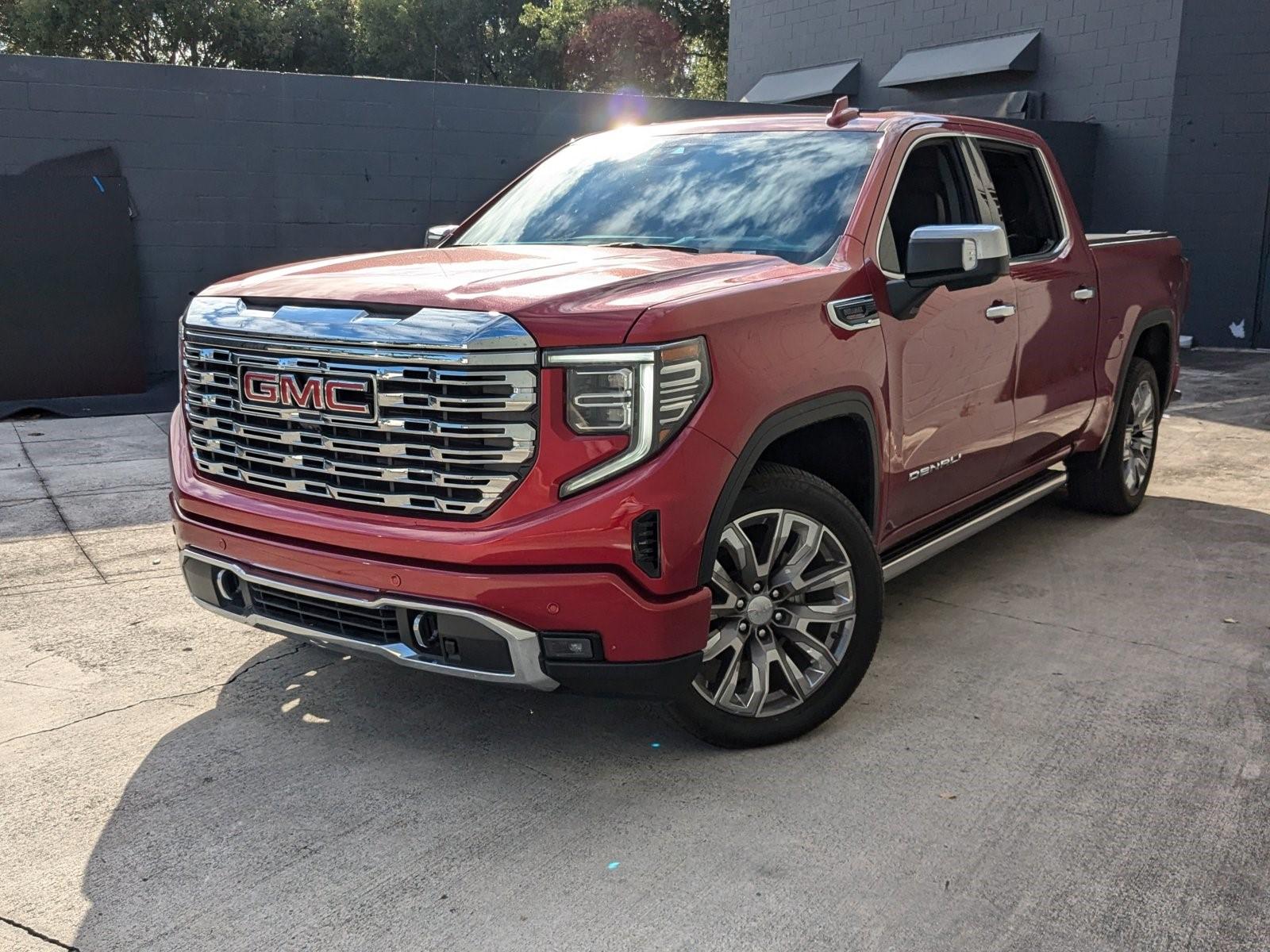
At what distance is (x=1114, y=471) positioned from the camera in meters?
6.41

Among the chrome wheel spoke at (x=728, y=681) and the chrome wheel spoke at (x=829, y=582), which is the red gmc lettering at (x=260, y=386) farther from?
the chrome wheel spoke at (x=829, y=582)

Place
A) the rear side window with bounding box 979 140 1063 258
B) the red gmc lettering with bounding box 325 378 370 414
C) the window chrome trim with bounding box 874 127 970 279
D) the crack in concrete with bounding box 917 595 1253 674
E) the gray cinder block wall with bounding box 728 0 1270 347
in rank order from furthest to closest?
the gray cinder block wall with bounding box 728 0 1270 347 < the rear side window with bounding box 979 140 1063 258 < the crack in concrete with bounding box 917 595 1253 674 < the window chrome trim with bounding box 874 127 970 279 < the red gmc lettering with bounding box 325 378 370 414

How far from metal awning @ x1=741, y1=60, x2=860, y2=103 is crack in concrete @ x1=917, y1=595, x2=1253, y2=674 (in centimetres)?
1421

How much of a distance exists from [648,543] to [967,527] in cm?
214

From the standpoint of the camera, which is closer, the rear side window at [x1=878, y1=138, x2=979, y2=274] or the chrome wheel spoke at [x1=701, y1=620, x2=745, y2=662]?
the chrome wheel spoke at [x1=701, y1=620, x2=745, y2=662]

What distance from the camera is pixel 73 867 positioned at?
3072mm

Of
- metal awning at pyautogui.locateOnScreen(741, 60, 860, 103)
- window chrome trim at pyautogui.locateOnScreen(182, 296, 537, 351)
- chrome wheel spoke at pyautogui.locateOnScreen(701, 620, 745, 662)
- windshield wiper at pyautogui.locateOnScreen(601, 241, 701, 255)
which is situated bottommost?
chrome wheel spoke at pyautogui.locateOnScreen(701, 620, 745, 662)

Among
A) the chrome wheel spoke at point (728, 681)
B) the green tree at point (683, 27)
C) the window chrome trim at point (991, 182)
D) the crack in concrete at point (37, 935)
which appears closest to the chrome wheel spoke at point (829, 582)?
the chrome wheel spoke at point (728, 681)

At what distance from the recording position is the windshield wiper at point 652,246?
13.6ft

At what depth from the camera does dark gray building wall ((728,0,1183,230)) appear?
1465cm

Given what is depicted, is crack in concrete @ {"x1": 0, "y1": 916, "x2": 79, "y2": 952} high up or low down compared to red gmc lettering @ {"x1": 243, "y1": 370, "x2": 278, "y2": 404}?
down

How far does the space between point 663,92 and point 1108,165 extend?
27.0 m

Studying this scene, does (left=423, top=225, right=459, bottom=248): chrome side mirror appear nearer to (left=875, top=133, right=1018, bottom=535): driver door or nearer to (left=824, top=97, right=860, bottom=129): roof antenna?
(left=824, top=97, right=860, bottom=129): roof antenna

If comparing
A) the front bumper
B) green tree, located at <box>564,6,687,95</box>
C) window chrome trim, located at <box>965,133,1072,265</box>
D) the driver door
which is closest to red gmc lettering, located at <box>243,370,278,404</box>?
the front bumper
